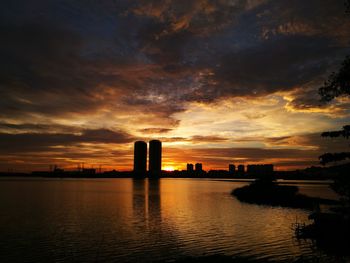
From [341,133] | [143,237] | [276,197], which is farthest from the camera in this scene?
[276,197]

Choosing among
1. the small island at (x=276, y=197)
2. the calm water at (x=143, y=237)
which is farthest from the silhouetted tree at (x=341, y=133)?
the small island at (x=276, y=197)

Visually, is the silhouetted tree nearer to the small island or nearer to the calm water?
the calm water

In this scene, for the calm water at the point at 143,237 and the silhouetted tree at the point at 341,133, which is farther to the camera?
the calm water at the point at 143,237

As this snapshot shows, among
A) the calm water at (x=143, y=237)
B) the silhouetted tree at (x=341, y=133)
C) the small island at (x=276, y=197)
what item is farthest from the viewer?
the small island at (x=276, y=197)

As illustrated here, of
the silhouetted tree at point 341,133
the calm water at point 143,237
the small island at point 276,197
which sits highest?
the silhouetted tree at point 341,133

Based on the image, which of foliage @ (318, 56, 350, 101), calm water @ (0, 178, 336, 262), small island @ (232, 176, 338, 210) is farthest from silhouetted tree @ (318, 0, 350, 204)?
small island @ (232, 176, 338, 210)

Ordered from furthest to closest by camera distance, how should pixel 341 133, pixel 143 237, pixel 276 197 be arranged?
pixel 276 197, pixel 143 237, pixel 341 133

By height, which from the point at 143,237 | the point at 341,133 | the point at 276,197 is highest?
the point at 341,133

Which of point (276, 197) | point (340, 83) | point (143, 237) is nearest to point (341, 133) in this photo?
point (340, 83)

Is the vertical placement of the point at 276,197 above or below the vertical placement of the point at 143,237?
above

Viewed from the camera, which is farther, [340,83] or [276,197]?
[276,197]

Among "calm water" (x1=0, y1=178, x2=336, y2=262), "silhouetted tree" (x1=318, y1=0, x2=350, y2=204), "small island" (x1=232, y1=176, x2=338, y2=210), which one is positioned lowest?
"calm water" (x1=0, y1=178, x2=336, y2=262)

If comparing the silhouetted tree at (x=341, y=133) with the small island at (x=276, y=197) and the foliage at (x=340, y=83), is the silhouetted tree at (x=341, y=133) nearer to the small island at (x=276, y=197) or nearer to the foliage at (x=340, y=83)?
the foliage at (x=340, y=83)

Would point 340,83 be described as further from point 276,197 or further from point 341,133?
point 276,197
